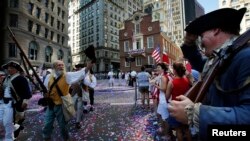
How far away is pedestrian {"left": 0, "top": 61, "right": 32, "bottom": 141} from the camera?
180 inches

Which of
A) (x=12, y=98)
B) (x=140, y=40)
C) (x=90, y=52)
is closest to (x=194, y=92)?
(x=90, y=52)

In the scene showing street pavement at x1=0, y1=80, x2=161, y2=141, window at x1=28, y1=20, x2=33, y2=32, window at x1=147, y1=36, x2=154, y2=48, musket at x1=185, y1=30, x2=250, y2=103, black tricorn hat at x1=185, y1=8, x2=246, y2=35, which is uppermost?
window at x1=28, y1=20, x2=33, y2=32

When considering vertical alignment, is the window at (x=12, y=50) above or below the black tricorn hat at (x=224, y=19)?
above

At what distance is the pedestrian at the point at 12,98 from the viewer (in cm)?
457

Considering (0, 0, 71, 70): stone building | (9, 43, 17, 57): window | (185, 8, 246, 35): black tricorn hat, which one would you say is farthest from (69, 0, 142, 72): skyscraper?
(185, 8, 246, 35): black tricorn hat

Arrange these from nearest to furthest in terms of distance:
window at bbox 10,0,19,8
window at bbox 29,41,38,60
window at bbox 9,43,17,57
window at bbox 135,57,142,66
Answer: window at bbox 9,43,17,57 < window at bbox 10,0,19,8 < window at bbox 29,41,38,60 < window at bbox 135,57,142,66

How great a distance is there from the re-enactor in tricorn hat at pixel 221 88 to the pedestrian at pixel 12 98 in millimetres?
4277

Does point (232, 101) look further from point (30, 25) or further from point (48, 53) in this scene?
point (48, 53)

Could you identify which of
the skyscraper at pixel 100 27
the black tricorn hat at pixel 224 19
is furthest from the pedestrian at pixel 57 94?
the skyscraper at pixel 100 27

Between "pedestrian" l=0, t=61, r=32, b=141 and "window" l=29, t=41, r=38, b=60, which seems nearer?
"pedestrian" l=0, t=61, r=32, b=141

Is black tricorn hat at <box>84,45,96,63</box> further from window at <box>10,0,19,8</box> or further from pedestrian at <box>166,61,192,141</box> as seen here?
window at <box>10,0,19,8</box>

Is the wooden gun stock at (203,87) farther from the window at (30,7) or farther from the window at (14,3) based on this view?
the window at (30,7)

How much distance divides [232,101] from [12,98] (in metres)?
4.72

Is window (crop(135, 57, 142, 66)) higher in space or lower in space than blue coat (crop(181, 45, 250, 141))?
higher
